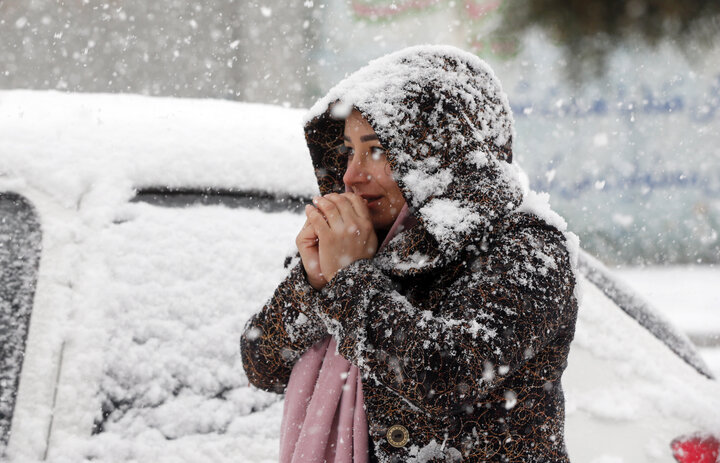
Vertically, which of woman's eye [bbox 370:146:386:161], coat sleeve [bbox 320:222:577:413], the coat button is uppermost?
woman's eye [bbox 370:146:386:161]

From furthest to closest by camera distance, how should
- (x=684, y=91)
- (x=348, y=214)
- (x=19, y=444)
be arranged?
(x=684, y=91)
(x=19, y=444)
(x=348, y=214)

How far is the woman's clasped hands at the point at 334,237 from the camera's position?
4.37ft

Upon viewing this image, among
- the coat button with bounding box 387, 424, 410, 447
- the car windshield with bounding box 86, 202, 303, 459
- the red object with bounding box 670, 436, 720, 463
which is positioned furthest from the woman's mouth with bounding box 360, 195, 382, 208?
the red object with bounding box 670, 436, 720, 463

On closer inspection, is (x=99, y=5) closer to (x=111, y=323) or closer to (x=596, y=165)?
(x=596, y=165)

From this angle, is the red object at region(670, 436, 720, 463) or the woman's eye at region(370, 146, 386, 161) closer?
the woman's eye at region(370, 146, 386, 161)

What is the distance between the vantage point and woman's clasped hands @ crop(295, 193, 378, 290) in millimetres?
1331

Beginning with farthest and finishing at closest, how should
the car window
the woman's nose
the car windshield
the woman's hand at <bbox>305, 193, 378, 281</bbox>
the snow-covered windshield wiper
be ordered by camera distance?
the snow-covered windshield wiper < the car windshield < the car window < the woman's nose < the woman's hand at <bbox>305, 193, 378, 281</bbox>

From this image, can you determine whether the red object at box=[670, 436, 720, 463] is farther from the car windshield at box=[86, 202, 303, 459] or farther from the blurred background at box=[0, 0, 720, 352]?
the blurred background at box=[0, 0, 720, 352]

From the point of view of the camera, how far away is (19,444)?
164 centimetres

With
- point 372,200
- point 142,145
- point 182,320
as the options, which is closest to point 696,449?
point 372,200

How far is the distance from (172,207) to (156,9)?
337 inches

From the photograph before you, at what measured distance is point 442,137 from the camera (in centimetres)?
140

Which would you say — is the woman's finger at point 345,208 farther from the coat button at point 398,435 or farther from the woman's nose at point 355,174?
the coat button at point 398,435

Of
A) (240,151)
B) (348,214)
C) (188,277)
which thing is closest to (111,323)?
(188,277)
